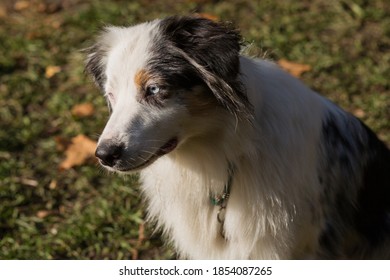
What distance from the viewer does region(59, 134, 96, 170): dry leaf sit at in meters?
4.89

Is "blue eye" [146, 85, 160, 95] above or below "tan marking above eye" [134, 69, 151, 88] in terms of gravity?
below

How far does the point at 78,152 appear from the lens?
4.96 m

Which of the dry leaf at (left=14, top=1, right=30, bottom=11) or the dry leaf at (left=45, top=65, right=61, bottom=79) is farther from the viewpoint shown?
the dry leaf at (left=14, top=1, right=30, bottom=11)

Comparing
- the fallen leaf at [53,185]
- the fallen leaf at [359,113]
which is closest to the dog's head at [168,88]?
the fallen leaf at [53,185]

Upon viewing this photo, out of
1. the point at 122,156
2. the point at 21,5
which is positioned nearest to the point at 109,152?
the point at 122,156

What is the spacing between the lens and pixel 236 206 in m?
3.39

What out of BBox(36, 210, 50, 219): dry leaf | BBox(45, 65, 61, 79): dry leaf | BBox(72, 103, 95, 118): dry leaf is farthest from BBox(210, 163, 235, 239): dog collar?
BBox(45, 65, 61, 79): dry leaf

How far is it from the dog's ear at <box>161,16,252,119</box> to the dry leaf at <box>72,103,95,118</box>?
247 centimetres

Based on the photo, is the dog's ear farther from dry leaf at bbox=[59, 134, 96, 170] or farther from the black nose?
dry leaf at bbox=[59, 134, 96, 170]

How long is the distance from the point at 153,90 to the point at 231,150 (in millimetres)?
495

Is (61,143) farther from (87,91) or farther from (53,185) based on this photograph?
(87,91)

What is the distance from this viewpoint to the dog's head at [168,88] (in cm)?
293

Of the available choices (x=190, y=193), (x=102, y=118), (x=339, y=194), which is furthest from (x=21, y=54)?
(x=339, y=194)
